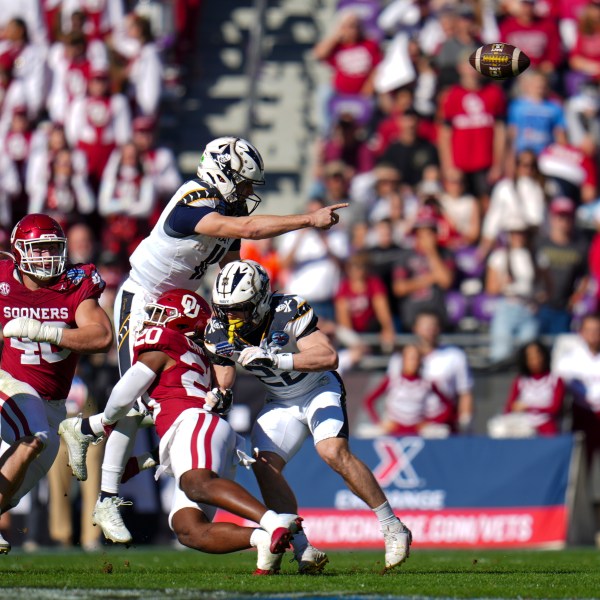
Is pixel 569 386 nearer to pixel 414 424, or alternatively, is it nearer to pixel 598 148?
pixel 414 424

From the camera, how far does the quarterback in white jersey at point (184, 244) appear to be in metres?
8.80

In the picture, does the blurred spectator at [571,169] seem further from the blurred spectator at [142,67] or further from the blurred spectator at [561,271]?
the blurred spectator at [142,67]

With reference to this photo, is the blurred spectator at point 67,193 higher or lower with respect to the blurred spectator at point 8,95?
lower

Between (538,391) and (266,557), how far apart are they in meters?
5.91

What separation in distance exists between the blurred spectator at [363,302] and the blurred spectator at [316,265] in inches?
5.9

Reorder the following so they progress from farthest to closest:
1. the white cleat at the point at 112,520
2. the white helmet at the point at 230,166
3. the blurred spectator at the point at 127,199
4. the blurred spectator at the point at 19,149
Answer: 1. the blurred spectator at the point at 19,149
2. the blurred spectator at the point at 127,199
3. the white helmet at the point at 230,166
4. the white cleat at the point at 112,520

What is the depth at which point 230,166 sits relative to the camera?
9.06 metres

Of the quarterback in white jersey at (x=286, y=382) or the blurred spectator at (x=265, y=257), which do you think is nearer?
the quarterback in white jersey at (x=286, y=382)

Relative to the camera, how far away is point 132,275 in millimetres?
9430

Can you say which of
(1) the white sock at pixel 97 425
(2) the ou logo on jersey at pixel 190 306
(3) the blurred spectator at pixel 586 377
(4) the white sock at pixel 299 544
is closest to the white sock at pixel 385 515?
(4) the white sock at pixel 299 544

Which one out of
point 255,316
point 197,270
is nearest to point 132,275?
point 197,270

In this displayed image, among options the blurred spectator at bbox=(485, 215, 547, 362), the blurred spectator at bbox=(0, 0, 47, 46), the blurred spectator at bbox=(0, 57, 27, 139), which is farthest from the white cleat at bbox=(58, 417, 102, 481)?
the blurred spectator at bbox=(0, 0, 47, 46)

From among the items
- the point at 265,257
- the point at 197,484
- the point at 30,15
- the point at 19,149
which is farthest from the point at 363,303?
the point at 30,15

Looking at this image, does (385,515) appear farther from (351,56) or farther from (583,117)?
(351,56)
